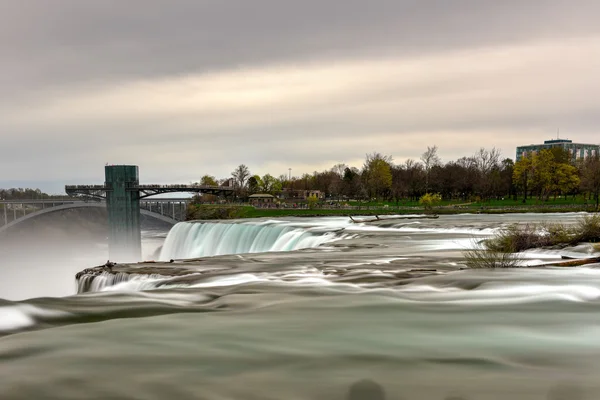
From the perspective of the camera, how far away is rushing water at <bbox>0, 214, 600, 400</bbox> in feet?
18.6

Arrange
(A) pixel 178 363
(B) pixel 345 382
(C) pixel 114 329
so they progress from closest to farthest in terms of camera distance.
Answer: (B) pixel 345 382
(A) pixel 178 363
(C) pixel 114 329

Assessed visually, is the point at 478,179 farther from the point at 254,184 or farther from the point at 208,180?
the point at 208,180

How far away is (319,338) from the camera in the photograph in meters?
7.53

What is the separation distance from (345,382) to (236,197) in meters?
110


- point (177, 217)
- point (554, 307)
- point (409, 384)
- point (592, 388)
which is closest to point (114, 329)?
point (409, 384)

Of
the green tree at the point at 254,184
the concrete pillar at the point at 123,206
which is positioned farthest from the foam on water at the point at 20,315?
the green tree at the point at 254,184

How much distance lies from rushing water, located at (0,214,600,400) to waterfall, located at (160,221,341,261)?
14.4 metres

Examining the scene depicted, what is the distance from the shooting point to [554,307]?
9.12 metres

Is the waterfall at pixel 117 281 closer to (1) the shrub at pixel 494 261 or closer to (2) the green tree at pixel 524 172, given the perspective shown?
(1) the shrub at pixel 494 261

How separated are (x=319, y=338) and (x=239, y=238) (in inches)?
1154

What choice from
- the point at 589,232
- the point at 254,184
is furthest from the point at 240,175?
the point at 589,232

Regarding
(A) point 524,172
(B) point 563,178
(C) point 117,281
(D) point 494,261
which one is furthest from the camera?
(A) point 524,172

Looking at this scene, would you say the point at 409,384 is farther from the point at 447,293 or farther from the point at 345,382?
the point at 447,293

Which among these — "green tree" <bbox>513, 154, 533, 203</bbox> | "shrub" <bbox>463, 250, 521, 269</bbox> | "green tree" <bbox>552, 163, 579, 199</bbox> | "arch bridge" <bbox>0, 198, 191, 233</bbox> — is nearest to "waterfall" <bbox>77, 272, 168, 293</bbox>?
"shrub" <bbox>463, 250, 521, 269</bbox>
